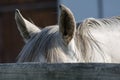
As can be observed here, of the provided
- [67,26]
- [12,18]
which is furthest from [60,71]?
[12,18]

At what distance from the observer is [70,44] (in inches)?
81.4

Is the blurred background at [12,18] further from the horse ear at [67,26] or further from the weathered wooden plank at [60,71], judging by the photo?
the weathered wooden plank at [60,71]

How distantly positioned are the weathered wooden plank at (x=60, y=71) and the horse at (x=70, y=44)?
274 millimetres

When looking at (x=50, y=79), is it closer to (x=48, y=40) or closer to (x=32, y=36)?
(x=48, y=40)

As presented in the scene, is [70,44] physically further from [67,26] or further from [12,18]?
[12,18]

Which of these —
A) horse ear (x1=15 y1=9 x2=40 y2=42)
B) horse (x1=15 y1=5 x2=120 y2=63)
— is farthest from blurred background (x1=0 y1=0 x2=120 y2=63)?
horse (x1=15 y1=5 x2=120 y2=63)

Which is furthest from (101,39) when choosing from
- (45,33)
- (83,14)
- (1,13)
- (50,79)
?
(1,13)

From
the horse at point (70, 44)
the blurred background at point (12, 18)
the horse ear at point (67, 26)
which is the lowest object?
the blurred background at point (12, 18)

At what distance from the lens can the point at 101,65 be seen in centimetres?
158

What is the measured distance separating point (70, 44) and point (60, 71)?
1.41 feet

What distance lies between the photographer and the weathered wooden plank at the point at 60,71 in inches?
61.8

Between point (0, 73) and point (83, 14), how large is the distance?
3.64 metres

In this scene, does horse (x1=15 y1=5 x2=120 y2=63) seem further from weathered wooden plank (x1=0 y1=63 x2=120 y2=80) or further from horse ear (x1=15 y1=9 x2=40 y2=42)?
weathered wooden plank (x1=0 y1=63 x2=120 y2=80)

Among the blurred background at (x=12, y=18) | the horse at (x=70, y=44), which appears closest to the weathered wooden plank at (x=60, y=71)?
the horse at (x=70, y=44)
